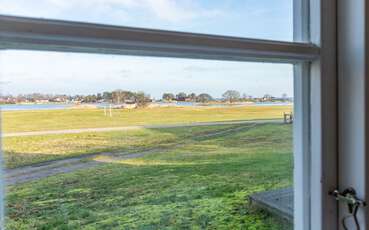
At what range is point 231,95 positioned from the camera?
27.2 inches

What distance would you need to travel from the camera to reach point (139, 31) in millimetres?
566

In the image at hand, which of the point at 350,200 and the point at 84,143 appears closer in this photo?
the point at 84,143

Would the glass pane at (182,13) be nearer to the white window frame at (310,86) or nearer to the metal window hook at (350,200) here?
the white window frame at (310,86)

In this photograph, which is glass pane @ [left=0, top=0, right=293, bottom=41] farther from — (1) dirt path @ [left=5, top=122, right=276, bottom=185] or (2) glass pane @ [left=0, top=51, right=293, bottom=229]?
(1) dirt path @ [left=5, top=122, right=276, bottom=185]

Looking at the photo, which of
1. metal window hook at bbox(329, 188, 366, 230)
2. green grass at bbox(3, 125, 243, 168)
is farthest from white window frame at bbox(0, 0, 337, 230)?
green grass at bbox(3, 125, 243, 168)

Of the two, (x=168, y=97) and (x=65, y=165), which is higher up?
(x=168, y=97)

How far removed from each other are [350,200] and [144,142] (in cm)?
48

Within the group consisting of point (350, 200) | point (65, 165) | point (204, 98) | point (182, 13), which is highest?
point (182, 13)

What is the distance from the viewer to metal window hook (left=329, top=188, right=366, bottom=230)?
0.71 meters

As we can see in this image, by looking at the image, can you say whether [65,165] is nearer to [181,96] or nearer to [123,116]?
[123,116]

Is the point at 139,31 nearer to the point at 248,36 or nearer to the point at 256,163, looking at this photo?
the point at 248,36

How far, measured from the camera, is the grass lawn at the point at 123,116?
52 cm

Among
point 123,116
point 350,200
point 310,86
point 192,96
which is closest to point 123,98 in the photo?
point 123,116

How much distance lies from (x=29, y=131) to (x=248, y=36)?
0.46 m
